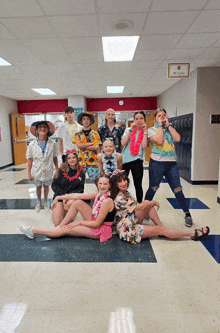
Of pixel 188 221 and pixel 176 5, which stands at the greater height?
pixel 176 5

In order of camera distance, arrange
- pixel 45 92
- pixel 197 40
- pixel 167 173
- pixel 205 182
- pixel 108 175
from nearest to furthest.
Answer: pixel 108 175
pixel 167 173
pixel 197 40
pixel 205 182
pixel 45 92

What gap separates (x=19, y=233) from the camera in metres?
2.74

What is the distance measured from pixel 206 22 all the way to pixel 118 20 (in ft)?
3.75

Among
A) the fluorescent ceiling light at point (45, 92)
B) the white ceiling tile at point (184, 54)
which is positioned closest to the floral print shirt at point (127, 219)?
the white ceiling tile at point (184, 54)

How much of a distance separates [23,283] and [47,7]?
9.17ft

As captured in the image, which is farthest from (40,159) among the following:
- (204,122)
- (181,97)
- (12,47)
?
(181,97)

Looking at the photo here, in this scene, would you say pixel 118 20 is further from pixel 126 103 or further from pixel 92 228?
pixel 126 103

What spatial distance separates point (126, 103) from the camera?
9.33 m

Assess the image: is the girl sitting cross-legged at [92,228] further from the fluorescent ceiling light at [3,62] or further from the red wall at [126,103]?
the red wall at [126,103]

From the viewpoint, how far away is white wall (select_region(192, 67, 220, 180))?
197 inches

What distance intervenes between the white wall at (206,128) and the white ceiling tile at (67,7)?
329 cm

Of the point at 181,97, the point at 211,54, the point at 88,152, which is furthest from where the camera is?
the point at 181,97

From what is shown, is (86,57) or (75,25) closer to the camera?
(75,25)

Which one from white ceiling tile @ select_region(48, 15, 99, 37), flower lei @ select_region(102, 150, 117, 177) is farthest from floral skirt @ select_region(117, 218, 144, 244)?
white ceiling tile @ select_region(48, 15, 99, 37)
